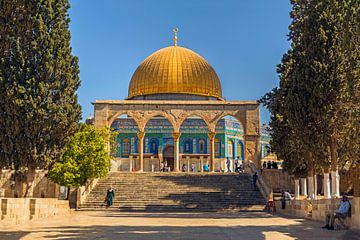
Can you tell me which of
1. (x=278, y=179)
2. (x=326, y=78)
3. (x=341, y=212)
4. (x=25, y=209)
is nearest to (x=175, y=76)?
(x=278, y=179)

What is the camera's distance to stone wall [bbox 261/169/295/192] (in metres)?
27.4

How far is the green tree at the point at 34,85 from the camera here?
1403 cm

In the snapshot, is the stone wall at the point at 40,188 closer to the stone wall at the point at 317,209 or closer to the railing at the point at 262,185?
the railing at the point at 262,185

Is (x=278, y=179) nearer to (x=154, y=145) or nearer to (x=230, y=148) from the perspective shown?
(x=230, y=148)

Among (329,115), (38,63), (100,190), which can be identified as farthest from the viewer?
(100,190)

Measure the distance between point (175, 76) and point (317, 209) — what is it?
80.5 ft

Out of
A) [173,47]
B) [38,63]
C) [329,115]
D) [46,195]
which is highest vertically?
[173,47]

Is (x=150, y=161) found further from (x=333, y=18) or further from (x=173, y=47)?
(x=333, y=18)

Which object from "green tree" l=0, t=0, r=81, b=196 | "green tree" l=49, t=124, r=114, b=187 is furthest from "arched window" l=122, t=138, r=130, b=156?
"green tree" l=0, t=0, r=81, b=196

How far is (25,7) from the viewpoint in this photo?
47.0 feet

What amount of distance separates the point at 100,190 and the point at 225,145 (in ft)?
67.0

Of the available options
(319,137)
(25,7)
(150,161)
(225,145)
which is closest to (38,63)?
(25,7)

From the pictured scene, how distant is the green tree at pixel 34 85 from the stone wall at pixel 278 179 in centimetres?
1488

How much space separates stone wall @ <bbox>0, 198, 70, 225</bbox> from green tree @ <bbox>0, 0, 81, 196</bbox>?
2.88ft
